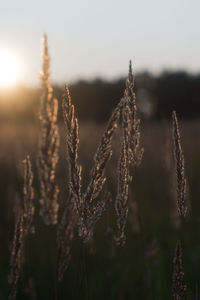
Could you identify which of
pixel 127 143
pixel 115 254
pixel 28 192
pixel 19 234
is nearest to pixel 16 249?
pixel 19 234

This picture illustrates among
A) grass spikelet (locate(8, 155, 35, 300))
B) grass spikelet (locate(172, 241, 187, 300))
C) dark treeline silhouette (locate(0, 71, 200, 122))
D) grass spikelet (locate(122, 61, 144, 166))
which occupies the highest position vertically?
dark treeline silhouette (locate(0, 71, 200, 122))

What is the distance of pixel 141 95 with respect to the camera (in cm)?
4172

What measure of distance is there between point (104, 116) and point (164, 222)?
3627 centimetres

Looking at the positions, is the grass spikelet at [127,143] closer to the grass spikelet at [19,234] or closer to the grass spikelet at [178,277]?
the grass spikelet at [178,277]

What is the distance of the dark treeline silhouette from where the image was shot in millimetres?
41750

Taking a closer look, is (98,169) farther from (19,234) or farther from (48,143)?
(19,234)

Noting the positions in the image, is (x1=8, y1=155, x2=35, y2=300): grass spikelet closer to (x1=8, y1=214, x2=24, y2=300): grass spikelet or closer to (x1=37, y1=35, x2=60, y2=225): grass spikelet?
(x1=8, y1=214, x2=24, y2=300): grass spikelet

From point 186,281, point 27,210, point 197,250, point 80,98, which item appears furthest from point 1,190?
point 80,98

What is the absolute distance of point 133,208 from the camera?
2.80m

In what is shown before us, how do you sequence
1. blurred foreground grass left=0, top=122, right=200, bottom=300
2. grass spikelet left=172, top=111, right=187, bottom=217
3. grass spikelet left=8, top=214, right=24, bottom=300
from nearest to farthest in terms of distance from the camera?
1. grass spikelet left=172, top=111, right=187, bottom=217
2. grass spikelet left=8, top=214, right=24, bottom=300
3. blurred foreground grass left=0, top=122, right=200, bottom=300

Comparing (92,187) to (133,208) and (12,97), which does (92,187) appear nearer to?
(133,208)

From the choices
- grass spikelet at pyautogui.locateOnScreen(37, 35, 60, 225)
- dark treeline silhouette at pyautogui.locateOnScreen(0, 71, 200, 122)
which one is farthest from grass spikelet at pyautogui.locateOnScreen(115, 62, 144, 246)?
dark treeline silhouette at pyautogui.locateOnScreen(0, 71, 200, 122)

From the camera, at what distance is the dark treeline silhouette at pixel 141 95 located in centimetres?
4175

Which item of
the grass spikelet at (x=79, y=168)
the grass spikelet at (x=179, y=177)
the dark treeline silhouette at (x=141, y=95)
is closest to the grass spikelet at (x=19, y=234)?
the grass spikelet at (x=79, y=168)
